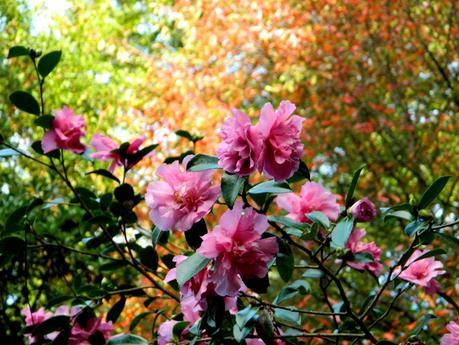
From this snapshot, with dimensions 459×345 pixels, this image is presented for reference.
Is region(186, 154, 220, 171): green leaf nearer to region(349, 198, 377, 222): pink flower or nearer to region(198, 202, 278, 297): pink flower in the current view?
region(198, 202, 278, 297): pink flower

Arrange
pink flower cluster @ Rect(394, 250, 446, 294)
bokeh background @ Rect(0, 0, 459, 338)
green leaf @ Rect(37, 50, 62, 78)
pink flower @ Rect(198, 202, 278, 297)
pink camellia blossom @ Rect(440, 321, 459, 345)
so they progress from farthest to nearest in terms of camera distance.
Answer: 1. bokeh background @ Rect(0, 0, 459, 338)
2. green leaf @ Rect(37, 50, 62, 78)
3. pink flower cluster @ Rect(394, 250, 446, 294)
4. pink camellia blossom @ Rect(440, 321, 459, 345)
5. pink flower @ Rect(198, 202, 278, 297)

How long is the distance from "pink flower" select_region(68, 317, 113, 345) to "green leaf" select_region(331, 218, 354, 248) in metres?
0.56

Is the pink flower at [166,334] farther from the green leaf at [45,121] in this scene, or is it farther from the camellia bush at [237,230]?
the green leaf at [45,121]

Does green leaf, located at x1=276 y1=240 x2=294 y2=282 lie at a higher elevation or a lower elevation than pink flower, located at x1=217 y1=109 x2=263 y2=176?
lower

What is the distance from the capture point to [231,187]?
86 centimetres

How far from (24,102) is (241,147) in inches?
24.6

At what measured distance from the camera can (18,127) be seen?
434cm

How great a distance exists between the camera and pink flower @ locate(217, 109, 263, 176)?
84 centimetres

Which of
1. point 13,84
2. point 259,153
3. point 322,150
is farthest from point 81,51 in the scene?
point 259,153

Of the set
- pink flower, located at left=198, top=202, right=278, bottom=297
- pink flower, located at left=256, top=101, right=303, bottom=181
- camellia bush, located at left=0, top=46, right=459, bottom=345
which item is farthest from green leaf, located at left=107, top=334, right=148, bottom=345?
pink flower, located at left=256, top=101, right=303, bottom=181

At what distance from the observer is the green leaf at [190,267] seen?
83 cm

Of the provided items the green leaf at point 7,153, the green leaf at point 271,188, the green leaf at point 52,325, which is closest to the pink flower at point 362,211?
the green leaf at point 271,188

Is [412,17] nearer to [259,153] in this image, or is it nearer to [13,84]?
[13,84]

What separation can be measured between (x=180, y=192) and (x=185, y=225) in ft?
0.16
